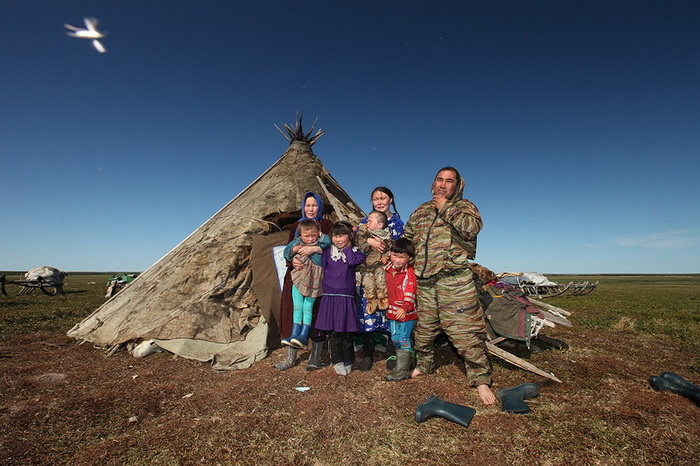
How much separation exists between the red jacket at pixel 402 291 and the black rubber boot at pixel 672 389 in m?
2.92

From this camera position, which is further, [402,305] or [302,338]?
[302,338]

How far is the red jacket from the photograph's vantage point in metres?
3.87

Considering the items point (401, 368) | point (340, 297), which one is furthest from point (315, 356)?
point (401, 368)

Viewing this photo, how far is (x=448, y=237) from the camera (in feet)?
12.1

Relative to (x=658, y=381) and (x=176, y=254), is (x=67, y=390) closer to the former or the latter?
(x=176, y=254)

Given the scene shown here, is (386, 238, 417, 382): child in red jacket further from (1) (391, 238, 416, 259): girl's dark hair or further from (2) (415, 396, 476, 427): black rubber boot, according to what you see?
(2) (415, 396, 476, 427): black rubber boot

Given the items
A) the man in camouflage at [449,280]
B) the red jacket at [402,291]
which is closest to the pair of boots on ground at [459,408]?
the man in camouflage at [449,280]

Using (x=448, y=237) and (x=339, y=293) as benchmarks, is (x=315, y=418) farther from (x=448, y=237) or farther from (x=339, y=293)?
(x=448, y=237)

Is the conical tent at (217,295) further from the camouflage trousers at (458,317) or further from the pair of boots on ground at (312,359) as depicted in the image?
the camouflage trousers at (458,317)

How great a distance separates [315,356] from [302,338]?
0.48 m

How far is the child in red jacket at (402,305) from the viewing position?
3.85 metres

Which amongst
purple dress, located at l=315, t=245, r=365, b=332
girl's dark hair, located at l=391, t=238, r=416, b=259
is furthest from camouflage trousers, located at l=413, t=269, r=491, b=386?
purple dress, located at l=315, t=245, r=365, b=332

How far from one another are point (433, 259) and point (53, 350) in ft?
21.9

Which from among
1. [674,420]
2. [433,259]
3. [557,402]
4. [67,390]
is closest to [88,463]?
[67,390]
